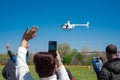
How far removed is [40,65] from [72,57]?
84.2 m

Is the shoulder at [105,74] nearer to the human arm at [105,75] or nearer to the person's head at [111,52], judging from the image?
the human arm at [105,75]

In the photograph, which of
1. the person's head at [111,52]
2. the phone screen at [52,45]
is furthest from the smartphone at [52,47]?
the person's head at [111,52]

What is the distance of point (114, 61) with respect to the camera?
820 centimetres

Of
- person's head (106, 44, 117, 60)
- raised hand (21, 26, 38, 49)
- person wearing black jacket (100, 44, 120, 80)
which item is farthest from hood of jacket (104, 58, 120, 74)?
raised hand (21, 26, 38, 49)

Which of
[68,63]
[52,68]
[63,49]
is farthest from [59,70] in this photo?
[63,49]

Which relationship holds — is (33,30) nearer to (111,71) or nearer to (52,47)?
(52,47)

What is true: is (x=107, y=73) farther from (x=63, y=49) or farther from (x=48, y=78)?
(x=63, y=49)

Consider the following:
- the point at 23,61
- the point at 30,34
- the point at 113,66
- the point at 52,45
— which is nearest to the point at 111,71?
the point at 113,66

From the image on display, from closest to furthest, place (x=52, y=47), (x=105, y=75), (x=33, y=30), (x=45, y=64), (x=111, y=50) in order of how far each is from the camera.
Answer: (x=45, y=64) → (x=33, y=30) → (x=52, y=47) → (x=105, y=75) → (x=111, y=50)

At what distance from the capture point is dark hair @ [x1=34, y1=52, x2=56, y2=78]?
4.70 meters

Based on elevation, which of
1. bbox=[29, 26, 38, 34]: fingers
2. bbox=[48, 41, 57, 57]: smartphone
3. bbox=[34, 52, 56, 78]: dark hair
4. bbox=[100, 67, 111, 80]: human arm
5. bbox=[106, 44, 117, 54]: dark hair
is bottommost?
bbox=[100, 67, 111, 80]: human arm

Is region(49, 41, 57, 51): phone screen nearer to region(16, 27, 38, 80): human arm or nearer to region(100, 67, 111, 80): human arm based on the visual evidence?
region(16, 27, 38, 80): human arm

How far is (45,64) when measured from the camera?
15.5ft

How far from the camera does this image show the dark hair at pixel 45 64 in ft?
15.4
